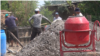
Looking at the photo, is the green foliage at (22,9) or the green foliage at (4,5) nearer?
the green foliage at (22,9)

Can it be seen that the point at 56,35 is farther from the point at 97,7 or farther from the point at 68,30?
the point at 97,7

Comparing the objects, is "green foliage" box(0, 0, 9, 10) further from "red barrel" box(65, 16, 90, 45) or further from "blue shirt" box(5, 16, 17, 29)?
"red barrel" box(65, 16, 90, 45)

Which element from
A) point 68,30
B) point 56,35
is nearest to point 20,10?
point 56,35

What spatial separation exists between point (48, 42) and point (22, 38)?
3.55 meters

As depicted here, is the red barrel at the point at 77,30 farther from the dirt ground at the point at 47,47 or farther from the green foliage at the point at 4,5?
the green foliage at the point at 4,5

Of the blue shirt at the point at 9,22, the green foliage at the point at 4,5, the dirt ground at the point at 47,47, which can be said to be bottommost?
the dirt ground at the point at 47,47

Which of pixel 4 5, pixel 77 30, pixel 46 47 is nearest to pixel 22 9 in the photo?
pixel 4 5

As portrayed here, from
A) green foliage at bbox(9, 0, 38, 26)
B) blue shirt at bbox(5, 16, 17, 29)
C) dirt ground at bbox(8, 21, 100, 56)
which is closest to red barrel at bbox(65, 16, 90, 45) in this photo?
dirt ground at bbox(8, 21, 100, 56)

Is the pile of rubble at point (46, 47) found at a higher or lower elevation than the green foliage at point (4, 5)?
lower

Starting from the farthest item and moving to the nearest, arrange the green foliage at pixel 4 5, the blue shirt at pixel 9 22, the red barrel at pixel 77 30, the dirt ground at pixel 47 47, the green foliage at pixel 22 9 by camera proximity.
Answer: the green foliage at pixel 4 5, the green foliage at pixel 22 9, the blue shirt at pixel 9 22, the dirt ground at pixel 47 47, the red barrel at pixel 77 30

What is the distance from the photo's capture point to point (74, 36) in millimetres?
3547

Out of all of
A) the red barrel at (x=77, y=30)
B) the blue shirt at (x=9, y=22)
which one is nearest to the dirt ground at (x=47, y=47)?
the red barrel at (x=77, y=30)

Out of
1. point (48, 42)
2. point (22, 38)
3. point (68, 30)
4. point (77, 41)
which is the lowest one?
point (22, 38)

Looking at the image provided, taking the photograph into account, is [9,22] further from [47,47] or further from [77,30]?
[77,30]
